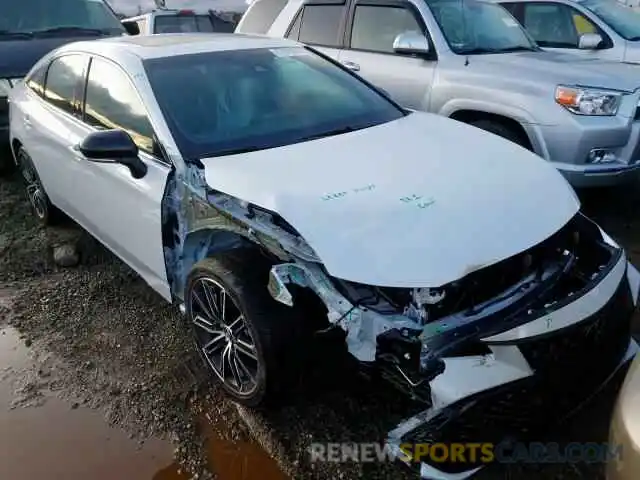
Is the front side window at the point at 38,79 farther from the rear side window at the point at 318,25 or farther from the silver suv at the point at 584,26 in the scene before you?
the silver suv at the point at 584,26

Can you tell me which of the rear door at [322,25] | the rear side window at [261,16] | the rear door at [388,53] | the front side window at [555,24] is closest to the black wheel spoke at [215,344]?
the rear door at [388,53]

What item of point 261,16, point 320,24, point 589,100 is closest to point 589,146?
point 589,100

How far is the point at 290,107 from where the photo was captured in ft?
11.2

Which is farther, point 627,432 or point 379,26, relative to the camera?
point 379,26

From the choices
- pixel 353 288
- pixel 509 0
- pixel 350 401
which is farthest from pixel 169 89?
pixel 509 0

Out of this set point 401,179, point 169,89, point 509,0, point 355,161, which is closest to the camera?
point 401,179

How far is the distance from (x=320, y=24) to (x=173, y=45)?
9.12 ft

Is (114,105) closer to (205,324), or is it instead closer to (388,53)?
(205,324)

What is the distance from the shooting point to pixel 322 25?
603 centimetres

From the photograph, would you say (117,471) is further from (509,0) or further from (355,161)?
(509,0)

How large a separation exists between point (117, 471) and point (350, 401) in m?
1.09

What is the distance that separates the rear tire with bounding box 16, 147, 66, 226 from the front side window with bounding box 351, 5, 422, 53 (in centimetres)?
314

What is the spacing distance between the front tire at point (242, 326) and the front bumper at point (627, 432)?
1242mm

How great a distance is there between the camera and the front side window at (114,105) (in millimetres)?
3193
